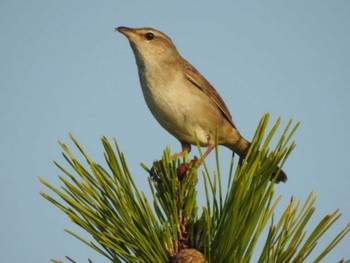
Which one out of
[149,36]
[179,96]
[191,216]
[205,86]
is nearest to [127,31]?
[149,36]

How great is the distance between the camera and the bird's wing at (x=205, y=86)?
7496 mm

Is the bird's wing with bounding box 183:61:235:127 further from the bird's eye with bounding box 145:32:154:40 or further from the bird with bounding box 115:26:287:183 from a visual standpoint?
the bird's eye with bounding box 145:32:154:40

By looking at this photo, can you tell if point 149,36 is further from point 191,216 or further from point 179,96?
point 191,216

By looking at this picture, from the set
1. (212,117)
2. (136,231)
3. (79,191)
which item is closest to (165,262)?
(136,231)

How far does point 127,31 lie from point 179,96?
1206mm

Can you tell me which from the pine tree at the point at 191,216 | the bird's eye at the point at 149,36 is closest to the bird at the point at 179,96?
the bird's eye at the point at 149,36

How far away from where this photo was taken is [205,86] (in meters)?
7.73

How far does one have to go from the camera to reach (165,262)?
10.3ft

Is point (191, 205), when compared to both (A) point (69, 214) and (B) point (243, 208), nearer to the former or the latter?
(B) point (243, 208)

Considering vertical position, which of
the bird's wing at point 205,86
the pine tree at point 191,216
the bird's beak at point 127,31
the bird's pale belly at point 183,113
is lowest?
the pine tree at point 191,216

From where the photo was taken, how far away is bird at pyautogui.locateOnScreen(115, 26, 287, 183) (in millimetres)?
6645

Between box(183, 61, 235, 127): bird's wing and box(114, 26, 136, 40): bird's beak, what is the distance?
2.99 feet

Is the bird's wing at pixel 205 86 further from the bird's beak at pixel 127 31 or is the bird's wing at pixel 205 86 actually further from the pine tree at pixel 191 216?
the pine tree at pixel 191 216

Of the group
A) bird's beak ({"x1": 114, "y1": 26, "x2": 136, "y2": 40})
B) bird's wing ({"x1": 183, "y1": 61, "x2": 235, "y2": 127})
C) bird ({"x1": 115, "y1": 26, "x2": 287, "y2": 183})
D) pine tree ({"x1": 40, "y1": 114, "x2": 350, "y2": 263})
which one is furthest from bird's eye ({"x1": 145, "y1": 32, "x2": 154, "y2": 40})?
pine tree ({"x1": 40, "y1": 114, "x2": 350, "y2": 263})
